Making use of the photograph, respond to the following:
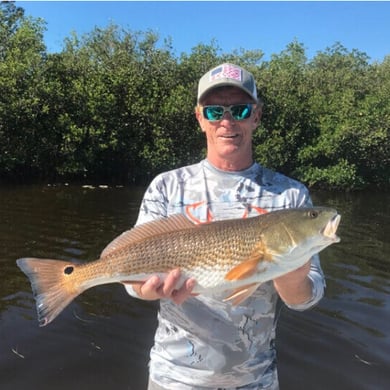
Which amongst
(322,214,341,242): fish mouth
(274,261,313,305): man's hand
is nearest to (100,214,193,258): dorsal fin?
(274,261,313,305): man's hand

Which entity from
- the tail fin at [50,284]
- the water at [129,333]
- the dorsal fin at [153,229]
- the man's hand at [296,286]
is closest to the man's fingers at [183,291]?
the dorsal fin at [153,229]

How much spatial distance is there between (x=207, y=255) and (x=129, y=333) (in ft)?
16.4

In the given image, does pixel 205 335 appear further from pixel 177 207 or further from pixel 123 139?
pixel 123 139

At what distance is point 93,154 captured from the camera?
2917cm

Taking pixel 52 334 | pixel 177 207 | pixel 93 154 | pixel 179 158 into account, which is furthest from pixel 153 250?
pixel 179 158

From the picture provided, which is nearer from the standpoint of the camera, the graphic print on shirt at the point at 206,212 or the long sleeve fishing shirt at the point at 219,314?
the long sleeve fishing shirt at the point at 219,314

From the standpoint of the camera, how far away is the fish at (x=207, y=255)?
2.41 meters

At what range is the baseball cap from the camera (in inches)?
110

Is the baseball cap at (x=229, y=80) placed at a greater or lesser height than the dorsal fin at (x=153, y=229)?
greater

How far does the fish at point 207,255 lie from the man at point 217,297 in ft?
0.30

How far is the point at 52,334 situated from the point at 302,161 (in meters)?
28.1

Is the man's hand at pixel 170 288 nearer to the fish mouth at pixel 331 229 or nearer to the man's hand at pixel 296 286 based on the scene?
the man's hand at pixel 296 286

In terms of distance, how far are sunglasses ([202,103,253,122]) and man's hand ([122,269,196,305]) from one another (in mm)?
950

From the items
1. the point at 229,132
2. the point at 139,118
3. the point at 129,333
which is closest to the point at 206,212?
the point at 229,132
